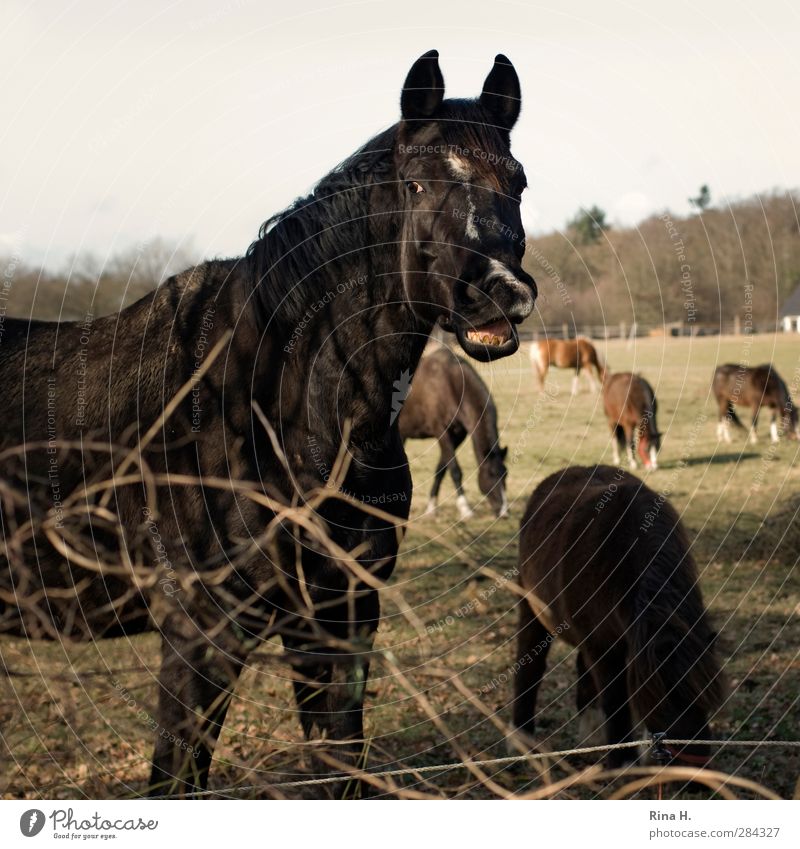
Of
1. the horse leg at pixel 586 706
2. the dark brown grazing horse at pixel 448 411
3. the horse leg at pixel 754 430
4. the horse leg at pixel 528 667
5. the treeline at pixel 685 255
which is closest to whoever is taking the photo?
the treeline at pixel 685 255

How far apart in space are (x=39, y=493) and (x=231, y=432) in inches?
31.2

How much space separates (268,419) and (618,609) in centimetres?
202

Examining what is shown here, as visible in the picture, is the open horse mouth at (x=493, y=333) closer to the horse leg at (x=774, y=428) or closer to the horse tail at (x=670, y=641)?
the horse tail at (x=670, y=641)

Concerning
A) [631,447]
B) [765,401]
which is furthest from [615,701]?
[765,401]

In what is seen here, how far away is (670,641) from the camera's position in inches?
143

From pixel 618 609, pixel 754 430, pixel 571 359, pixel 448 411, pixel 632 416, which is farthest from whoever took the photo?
pixel 571 359

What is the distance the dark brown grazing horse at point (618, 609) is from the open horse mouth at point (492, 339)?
1406 millimetres

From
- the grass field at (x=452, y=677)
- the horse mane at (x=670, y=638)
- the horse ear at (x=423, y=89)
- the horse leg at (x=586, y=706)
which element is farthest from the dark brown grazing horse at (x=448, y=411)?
the horse ear at (x=423, y=89)

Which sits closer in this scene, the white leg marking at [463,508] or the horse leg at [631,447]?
the white leg marking at [463,508]

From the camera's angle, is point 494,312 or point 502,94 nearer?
point 494,312

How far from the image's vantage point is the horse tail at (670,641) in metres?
3.48

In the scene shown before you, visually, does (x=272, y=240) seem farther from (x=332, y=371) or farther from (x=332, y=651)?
(x=332, y=651)

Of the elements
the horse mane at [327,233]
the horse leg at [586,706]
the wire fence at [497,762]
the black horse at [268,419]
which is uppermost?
the horse mane at [327,233]

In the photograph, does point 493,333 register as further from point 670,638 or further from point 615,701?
point 615,701
